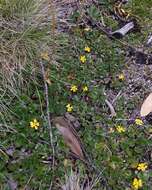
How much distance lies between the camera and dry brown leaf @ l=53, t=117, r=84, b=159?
9.10ft

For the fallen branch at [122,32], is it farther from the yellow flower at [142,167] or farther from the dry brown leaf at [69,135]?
the yellow flower at [142,167]

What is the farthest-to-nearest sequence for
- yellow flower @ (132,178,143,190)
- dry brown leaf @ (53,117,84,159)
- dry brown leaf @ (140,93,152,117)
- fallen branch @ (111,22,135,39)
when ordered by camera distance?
fallen branch @ (111,22,135,39), dry brown leaf @ (140,93,152,117), dry brown leaf @ (53,117,84,159), yellow flower @ (132,178,143,190)

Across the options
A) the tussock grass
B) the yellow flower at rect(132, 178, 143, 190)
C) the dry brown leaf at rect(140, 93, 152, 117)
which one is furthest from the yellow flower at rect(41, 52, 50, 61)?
the yellow flower at rect(132, 178, 143, 190)

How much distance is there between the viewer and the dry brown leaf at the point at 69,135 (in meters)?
2.77

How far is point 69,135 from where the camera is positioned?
2828 mm

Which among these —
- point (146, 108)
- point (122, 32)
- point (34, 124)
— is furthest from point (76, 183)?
point (122, 32)

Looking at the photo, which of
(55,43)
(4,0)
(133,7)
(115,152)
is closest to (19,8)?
(4,0)

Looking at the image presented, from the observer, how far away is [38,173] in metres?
2.61

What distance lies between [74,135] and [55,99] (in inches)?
11.0

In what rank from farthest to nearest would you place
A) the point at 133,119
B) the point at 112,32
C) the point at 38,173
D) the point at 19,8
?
the point at 112,32 < the point at 19,8 < the point at 133,119 < the point at 38,173

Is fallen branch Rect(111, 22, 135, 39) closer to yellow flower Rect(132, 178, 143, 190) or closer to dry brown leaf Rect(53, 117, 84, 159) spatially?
dry brown leaf Rect(53, 117, 84, 159)

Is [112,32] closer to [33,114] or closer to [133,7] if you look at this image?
[133,7]

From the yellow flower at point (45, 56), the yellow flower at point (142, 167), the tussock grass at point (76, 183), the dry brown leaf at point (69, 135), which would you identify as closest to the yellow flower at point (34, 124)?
the dry brown leaf at point (69, 135)

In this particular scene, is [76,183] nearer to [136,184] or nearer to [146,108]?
[136,184]
